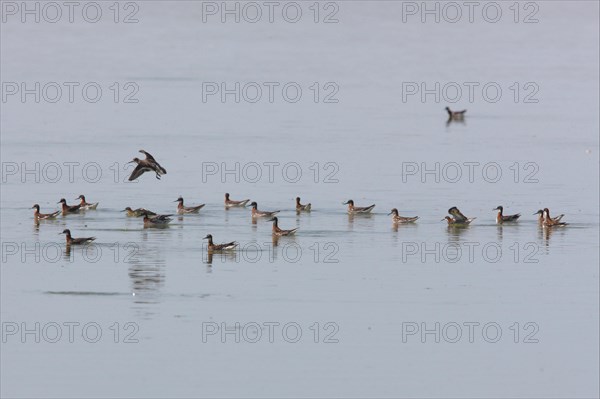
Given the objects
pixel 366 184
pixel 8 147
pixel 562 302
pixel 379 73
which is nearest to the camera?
pixel 562 302

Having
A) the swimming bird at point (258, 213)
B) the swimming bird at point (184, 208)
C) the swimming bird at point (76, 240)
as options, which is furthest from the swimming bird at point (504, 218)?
the swimming bird at point (76, 240)

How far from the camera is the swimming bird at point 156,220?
30188 mm

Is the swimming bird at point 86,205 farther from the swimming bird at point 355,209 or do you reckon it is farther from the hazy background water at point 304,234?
the swimming bird at point 355,209

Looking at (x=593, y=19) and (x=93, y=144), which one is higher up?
(x=593, y=19)

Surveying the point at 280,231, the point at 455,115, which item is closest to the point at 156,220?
the point at 280,231

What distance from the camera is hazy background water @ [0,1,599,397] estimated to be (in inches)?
780

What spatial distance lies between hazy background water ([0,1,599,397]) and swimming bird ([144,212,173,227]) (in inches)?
14.1

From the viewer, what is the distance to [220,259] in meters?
26.9

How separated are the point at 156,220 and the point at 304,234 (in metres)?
3.02

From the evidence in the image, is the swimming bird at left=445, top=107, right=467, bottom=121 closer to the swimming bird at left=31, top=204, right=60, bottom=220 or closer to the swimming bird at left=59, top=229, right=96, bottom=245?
the swimming bird at left=31, top=204, right=60, bottom=220

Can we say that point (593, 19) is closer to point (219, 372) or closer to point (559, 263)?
point (559, 263)

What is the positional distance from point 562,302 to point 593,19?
252 ft

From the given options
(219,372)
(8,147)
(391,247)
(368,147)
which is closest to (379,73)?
(368,147)

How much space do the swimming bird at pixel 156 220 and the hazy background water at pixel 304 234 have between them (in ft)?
1.17
